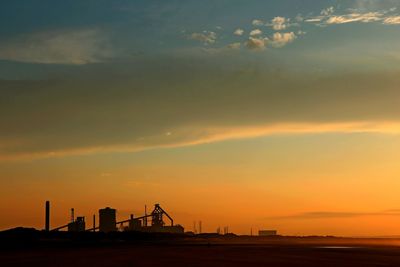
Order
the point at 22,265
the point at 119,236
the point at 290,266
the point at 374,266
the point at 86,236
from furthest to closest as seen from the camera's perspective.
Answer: the point at 119,236, the point at 86,236, the point at 374,266, the point at 290,266, the point at 22,265

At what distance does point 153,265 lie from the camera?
154 ft

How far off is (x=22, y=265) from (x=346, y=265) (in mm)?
29345

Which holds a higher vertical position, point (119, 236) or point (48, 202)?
point (48, 202)

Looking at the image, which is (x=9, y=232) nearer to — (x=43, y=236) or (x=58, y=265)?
(x=43, y=236)

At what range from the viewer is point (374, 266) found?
52.3m

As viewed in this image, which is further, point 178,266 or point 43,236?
point 43,236

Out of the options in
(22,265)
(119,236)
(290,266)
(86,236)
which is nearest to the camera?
(22,265)

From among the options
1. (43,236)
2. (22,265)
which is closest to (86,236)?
(43,236)

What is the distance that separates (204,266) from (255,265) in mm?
5783

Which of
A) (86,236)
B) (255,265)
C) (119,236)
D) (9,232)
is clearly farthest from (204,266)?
(119,236)

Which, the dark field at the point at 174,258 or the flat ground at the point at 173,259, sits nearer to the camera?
the flat ground at the point at 173,259

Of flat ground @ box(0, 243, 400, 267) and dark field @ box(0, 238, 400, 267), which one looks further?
dark field @ box(0, 238, 400, 267)

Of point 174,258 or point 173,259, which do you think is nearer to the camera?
point 173,259

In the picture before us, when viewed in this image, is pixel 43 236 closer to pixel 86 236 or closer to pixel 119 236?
pixel 86 236
